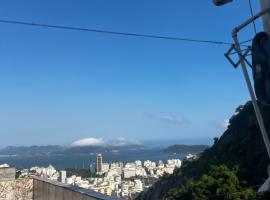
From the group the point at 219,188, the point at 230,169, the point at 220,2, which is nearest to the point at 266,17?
the point at 220,2

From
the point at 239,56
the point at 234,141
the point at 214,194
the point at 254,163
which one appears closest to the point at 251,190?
the point at 214,194

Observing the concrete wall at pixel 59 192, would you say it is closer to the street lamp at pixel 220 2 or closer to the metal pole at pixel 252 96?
the metal pole at pixel 252 96

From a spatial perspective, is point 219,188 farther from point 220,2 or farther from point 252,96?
point 220,2

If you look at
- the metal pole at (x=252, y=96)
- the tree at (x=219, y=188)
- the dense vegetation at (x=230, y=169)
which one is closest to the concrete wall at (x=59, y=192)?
the metal pole at (x=252, y=96)

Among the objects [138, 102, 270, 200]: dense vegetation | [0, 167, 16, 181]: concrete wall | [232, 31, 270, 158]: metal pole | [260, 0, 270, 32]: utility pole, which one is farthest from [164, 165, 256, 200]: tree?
[260, 0, 270, 32]: utility pole

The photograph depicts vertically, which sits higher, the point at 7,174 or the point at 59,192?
the point at 7,174
